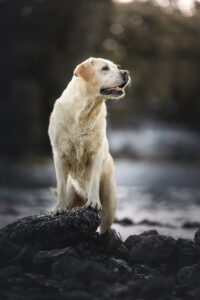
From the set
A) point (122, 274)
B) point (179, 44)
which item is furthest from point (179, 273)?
point (179, 44)

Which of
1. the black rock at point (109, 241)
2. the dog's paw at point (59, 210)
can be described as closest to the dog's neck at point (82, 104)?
the dog's paw at point (59, 210)

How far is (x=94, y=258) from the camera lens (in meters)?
6.02

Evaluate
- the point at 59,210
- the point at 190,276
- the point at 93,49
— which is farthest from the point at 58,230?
the point at 93,49

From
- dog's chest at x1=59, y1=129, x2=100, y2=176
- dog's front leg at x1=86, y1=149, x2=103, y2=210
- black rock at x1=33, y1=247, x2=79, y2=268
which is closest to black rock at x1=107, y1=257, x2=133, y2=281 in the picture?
black rock at x1=33, y1=247, x2=79, y2=268

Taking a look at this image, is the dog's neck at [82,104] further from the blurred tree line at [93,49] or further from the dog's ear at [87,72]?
the blurred tree line at [93,49]

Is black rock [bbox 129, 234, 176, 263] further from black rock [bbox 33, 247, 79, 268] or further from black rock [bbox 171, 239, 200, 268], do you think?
black rock [bbox 33, 247, 79, 268]

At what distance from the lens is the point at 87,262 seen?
204 inches

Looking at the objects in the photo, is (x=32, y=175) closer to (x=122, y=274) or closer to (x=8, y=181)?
(x=8, y=181)

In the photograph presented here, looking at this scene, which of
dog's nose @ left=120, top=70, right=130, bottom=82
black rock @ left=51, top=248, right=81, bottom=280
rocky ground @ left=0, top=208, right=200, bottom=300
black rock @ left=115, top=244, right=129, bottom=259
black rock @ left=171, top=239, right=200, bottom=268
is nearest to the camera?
rocky ground @ left=0, top=208, right=200, bottom=300

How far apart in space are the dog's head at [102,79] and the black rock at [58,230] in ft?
5.21

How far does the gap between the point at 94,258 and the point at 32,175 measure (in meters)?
13.9

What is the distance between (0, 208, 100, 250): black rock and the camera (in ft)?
19.7

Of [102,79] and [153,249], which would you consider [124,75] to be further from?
[153,249]

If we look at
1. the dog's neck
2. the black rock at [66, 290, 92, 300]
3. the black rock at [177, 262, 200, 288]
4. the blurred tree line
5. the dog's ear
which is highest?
the blurred tree line
